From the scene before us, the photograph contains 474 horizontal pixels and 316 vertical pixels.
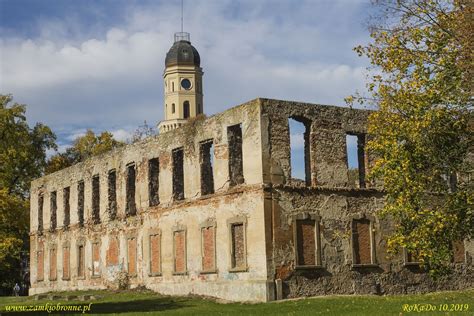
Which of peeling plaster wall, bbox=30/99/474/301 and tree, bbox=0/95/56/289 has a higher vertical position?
tree, bbox=0/95/56/289

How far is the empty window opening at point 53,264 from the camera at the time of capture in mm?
39800

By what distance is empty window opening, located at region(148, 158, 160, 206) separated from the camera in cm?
3056

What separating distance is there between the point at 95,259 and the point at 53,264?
6.20 m

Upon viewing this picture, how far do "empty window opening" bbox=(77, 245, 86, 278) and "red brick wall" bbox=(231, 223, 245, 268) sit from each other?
46.1ft

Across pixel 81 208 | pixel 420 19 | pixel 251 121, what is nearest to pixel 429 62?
pixel 420 19

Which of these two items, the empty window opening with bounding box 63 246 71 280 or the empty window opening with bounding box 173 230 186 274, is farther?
the empty window opening with bounding box 63 246 71 280

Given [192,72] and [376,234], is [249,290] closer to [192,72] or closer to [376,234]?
[376,234]

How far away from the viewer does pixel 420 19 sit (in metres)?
18.5

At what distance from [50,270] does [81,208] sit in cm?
540

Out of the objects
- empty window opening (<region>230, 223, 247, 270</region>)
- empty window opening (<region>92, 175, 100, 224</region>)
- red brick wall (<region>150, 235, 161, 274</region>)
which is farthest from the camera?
empty window opening (<region>92, 175, 100, 224</region>)

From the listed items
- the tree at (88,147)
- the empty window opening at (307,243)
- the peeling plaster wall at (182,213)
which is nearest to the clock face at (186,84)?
the tree at (88,147)

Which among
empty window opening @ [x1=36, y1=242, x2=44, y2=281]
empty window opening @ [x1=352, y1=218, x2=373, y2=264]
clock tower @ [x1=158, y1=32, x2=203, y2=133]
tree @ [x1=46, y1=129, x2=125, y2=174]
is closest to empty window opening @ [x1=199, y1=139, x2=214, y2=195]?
empty window opening @ [x1=352, y1=218, x2=373, y2=264]

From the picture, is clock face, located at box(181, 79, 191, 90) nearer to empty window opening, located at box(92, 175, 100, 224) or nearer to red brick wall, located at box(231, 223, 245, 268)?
empty window opening, located at box(92, 175, 100, 224)

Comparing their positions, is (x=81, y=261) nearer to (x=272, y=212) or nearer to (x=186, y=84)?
(x=272, y=212)
